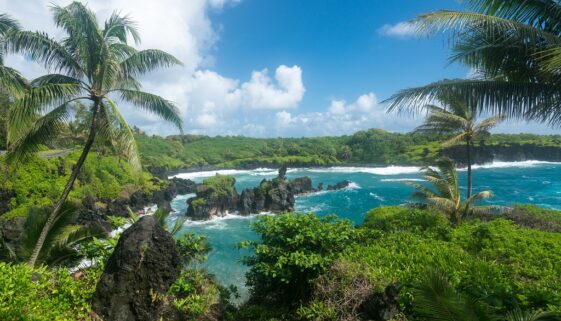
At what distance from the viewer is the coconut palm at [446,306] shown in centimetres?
272

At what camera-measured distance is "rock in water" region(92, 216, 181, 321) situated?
5.27 m

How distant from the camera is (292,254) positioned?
6.56 meters

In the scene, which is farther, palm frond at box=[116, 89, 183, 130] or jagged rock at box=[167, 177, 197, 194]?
jagged rock at box=[167, 177, 197, 194]

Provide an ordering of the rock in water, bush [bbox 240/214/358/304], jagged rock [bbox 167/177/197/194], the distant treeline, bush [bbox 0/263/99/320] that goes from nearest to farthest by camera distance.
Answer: bush [bbox 0/263/99/320], the rock in water, bush [bbox 240/214/358/304], jagged rock [bbox 167/177/197/194], the distant treeline

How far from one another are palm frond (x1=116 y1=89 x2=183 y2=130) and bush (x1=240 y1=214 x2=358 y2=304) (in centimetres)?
400

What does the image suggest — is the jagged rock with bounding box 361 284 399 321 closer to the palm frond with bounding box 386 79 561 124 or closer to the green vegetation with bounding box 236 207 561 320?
the green vegetation with bounding box 236 207 561 320

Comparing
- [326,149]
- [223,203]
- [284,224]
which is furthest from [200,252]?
[326,149]

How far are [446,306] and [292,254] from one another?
404 centimetres

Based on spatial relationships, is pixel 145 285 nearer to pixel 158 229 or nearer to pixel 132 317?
pixel 132 317

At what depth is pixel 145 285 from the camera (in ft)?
18.1

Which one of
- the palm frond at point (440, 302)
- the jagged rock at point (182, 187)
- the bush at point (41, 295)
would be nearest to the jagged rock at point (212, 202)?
the jagged rock at point (182, 187)

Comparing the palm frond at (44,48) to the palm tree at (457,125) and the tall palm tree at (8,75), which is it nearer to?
the tall palm tree at (8,75)

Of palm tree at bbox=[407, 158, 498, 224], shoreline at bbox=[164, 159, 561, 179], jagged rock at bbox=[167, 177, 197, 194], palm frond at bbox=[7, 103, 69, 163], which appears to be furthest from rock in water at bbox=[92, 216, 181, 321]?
shoreline at bbox=[164, 159, 561, 179]

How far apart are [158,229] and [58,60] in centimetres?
573
